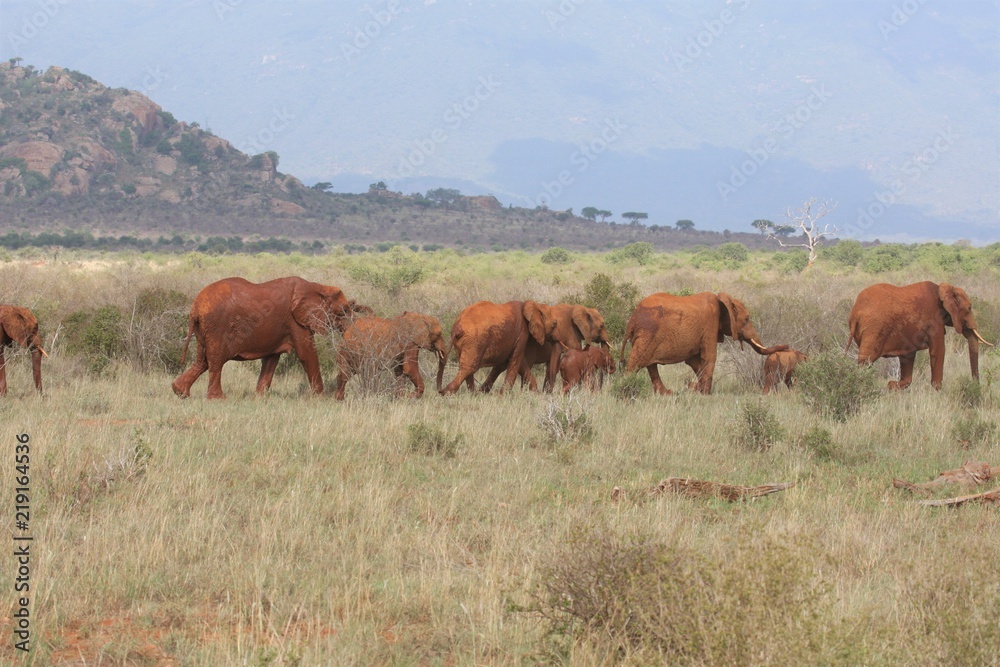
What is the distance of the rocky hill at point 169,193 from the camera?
Answer: 3273 inches

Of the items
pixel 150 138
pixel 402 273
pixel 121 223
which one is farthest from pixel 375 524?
pixel 150 138

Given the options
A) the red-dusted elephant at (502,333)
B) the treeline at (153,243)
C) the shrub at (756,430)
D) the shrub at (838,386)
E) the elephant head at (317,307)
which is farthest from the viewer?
the treeline at (153,243)

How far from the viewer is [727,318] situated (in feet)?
48.5

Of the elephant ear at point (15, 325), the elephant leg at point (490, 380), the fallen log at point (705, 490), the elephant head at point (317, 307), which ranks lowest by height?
the elephant leg at point (490, 380)

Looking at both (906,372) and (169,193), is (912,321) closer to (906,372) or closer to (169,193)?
(906,372)

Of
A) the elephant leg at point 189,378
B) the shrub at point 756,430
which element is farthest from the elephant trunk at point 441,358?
the shrub at point 756,430

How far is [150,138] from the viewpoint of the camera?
10012cm

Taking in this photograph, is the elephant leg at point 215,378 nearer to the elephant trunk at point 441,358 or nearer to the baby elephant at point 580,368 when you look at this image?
the elephant trunk at point 441,358

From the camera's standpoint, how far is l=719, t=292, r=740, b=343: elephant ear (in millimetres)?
14484

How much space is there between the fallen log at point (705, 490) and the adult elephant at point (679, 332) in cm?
650

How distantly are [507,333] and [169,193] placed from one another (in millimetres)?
82408

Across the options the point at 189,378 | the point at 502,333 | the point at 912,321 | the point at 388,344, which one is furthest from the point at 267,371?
the point at 912,321

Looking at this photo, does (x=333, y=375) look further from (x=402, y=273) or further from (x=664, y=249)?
(x=664, y=249)

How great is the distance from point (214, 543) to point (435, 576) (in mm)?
1515
